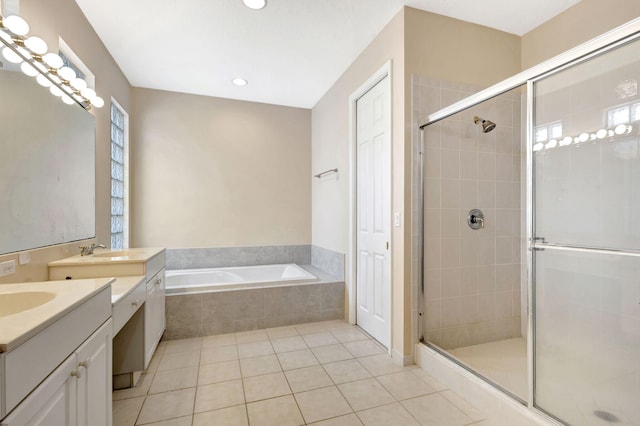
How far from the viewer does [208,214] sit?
12.7 feet

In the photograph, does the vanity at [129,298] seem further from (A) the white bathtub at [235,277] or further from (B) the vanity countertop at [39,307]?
(A) the white bathtub at [235,277]

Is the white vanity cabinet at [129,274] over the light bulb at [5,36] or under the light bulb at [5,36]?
under

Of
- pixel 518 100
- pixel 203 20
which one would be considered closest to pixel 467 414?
pixel 518 100

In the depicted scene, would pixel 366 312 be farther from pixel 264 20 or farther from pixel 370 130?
pixel 264 20

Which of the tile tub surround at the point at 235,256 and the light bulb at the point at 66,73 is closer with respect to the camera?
the light bulb at the point at 66,73

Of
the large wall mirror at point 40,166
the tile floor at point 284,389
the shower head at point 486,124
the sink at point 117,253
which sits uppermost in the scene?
the shower head at point 486,124

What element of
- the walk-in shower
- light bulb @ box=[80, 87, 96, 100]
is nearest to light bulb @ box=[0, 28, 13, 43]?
light bulb @ box=[80, 87, 96, 100]

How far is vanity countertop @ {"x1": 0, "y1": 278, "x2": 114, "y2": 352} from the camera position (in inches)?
29.2

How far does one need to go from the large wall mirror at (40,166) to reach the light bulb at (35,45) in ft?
0.48

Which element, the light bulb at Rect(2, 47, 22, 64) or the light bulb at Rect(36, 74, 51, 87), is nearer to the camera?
the light bulb at Rect(2, 47, 22, 64)

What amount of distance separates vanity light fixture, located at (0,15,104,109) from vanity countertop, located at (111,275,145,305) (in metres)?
1.18

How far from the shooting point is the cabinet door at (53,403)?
2.50ft

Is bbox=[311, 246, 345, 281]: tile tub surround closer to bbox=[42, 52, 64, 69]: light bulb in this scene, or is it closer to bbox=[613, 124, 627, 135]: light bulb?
bbox=[613, 124, 627, 135]: light bulb

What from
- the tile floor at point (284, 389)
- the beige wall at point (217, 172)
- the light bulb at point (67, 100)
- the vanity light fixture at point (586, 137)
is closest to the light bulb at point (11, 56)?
the light bulb at point (67, 100)
